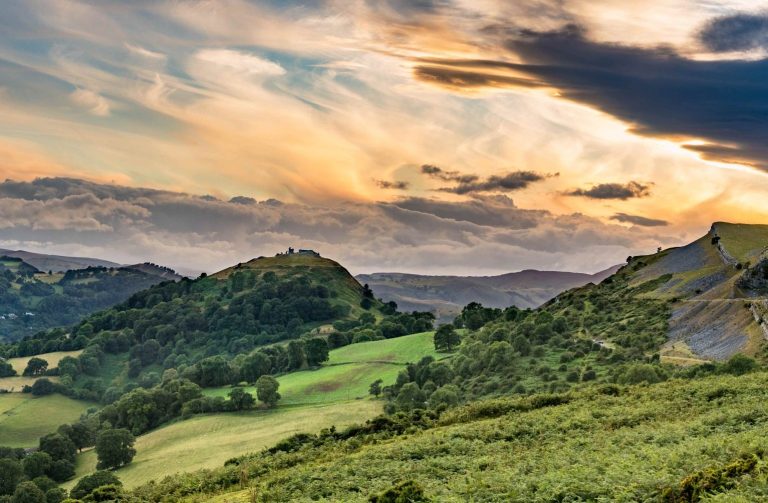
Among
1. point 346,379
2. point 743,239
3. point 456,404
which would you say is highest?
point 743,239

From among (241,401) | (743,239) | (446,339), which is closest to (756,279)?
(743,239)

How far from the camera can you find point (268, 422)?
5492 inches

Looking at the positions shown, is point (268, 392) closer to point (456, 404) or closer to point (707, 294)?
point (456, 404)

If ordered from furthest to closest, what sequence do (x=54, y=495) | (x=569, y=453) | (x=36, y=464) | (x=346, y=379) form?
(x=346, y=379)
(x=36, y=464)
(x=54, y=495)
(x=569, y=453)

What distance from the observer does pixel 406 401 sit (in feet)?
422

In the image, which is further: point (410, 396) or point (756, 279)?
point (410, 396)

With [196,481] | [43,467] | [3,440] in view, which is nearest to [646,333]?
[196,481]

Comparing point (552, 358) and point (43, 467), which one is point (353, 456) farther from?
point (43, 467)

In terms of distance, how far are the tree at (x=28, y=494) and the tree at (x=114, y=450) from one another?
1954 cm

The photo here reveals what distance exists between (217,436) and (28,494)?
3789 centimetres

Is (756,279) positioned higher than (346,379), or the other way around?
(756,279)

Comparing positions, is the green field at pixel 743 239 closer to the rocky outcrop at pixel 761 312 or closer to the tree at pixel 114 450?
the rocky outcrop at pixel 761 312

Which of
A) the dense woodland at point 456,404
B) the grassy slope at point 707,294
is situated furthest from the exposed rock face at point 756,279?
the dense woodland at point 456,404

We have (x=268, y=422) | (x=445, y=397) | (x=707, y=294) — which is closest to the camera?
(x=445, y=397)
